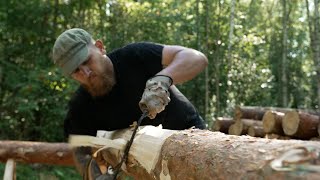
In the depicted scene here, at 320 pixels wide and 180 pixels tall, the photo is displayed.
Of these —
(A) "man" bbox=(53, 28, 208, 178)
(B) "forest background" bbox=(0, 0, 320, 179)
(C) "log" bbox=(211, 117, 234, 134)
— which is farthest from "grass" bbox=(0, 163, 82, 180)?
(A) "man" bbox=(53, 28, 208, 178)

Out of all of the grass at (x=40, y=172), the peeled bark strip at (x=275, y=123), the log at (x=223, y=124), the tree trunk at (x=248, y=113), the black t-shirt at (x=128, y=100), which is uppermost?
the black t-shirt at (x=128, y=100)

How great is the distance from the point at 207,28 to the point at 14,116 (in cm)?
508

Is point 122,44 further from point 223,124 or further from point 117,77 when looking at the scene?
point 117,77

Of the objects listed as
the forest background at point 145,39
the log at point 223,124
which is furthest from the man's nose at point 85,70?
the log at point 223,124

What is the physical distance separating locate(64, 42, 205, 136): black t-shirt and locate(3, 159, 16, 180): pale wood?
165cm

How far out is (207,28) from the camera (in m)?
11.5

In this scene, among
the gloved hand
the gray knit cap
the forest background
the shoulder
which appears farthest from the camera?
the forest background

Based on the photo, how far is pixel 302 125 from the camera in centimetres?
589

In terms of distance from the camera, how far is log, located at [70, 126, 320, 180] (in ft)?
3.77

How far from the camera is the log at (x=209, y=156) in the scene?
1148 mm

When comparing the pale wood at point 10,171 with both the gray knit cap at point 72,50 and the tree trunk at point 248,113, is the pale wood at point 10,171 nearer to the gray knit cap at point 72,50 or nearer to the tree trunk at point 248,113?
the gray knit cap at point 72,50

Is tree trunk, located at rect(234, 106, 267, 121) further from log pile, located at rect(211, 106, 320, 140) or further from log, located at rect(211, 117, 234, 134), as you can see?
log, located at rect(211, 117, 234, 134)

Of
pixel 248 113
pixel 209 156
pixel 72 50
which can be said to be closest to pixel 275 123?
pixel 248 113

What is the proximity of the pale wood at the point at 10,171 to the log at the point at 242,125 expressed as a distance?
4028mm
